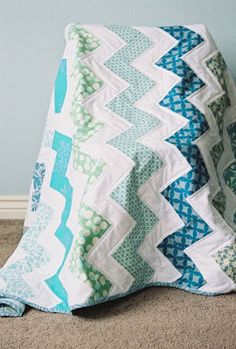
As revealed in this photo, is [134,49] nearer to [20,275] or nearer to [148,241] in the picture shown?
[148,241]

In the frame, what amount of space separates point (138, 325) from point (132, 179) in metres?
0.37

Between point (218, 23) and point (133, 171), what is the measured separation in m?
0.79

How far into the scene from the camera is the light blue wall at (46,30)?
187 centimetres

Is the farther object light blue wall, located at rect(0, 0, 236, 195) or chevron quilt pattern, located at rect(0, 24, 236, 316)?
light blue wall, located at rect(0, 0, 236, 195)

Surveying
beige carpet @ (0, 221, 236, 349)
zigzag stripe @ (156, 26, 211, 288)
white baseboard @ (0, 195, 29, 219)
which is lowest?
white baseboard @ (0, 195, 29, 219)

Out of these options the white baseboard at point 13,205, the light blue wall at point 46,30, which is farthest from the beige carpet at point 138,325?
the light blue wall at point 46,30

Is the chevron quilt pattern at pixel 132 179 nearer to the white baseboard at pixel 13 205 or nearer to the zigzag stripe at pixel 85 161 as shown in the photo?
the zigzag stripe at pixel 85 161

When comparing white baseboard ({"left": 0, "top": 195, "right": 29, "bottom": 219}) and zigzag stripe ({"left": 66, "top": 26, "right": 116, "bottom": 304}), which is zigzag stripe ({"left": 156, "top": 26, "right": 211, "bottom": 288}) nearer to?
zigzag stripe ({"left": 66, "top": 26, "right": 116, "bottom": 304})

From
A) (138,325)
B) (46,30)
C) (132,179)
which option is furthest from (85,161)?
(46,30)

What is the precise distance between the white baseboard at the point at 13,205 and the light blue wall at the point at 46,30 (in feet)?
0.86

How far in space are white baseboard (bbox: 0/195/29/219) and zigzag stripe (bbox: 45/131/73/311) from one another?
48cm

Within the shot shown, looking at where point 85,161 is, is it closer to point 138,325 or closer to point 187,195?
point 187,195

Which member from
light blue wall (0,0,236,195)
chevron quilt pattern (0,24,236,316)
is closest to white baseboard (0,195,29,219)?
light blue wall (0,0,236,195)

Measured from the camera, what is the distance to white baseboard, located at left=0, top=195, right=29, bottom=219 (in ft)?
6.70
